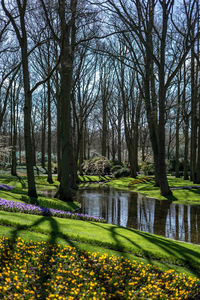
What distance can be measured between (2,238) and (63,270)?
1809 millimetres

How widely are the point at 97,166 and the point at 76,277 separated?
27377 mm

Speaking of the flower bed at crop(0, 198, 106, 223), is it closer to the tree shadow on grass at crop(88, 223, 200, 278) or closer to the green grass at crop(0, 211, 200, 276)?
the green grass at crop(0, 211, 200, 276)

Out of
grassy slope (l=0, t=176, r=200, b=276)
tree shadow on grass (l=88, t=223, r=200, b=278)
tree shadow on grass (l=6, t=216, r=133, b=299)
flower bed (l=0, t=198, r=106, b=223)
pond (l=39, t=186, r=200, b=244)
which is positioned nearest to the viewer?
tree shadow on grass (l=6, t=216, r=133, b=299)

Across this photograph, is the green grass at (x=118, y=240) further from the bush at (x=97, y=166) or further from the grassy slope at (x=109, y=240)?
the bush at (x=97, y=166)

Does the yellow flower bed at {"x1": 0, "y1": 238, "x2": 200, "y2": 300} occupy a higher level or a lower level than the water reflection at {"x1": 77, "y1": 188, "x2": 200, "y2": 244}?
higher

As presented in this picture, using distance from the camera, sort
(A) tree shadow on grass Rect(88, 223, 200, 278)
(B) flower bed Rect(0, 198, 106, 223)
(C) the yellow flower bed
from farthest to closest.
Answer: (B) flower bed Rect(0, 198, 106, 223) → (A) tree shadow on grass Rect(88, 223, 200, 278) → (C) the yellow flower bed

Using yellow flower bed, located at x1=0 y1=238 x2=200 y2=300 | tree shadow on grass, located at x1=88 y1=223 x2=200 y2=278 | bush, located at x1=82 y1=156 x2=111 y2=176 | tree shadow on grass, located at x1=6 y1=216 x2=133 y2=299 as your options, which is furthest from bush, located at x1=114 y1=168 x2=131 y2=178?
yellow flower bed, located at x1=0 y1=238 x2=200 y2=300

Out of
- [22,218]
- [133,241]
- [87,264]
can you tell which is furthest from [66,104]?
[87,264]

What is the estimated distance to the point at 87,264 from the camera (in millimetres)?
5938

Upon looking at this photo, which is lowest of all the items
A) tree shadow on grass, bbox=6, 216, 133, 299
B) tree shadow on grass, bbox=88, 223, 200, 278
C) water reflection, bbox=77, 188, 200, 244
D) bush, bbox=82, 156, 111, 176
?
water reflection, bbox=77, 188, 200, 244

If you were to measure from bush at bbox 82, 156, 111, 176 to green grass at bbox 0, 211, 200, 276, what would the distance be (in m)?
24.2

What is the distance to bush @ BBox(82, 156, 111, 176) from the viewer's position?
108 feet

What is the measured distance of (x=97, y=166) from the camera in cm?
3278

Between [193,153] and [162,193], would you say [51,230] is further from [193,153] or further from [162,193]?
[193,153]
